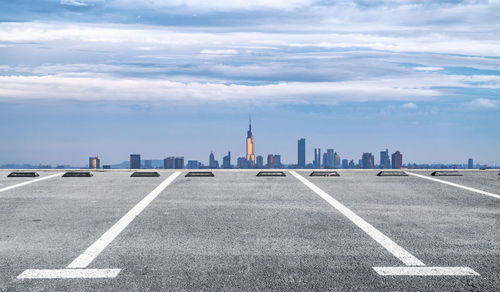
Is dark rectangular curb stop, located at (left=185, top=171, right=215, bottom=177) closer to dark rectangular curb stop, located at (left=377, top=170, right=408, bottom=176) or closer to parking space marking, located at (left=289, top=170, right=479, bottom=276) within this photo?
dark rectangular curb stop, located at (left=377, top=170, right=408, bottom=176)

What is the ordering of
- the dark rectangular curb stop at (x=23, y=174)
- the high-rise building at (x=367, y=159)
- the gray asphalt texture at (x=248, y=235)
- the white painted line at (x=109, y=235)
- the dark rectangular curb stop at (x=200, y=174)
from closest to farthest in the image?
the gray asphalt texture at (x=248, y=235), the white painted line at (x=109, y=235), the dark rectangular curb stop at (x=200, y=174), the dark rectangular curb stop at (x=23, y=174), the high-rise building at (x=367, y=159)

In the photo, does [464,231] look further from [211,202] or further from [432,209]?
[211,202]

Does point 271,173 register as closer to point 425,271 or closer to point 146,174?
point 146,174

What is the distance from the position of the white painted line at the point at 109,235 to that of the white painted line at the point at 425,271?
287 centimetres

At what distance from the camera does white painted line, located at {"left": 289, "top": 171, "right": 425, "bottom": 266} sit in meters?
5.14

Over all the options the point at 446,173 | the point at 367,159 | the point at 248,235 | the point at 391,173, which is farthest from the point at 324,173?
the point at 367,159

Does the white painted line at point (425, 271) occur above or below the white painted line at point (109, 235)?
below

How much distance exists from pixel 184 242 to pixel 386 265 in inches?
89.1

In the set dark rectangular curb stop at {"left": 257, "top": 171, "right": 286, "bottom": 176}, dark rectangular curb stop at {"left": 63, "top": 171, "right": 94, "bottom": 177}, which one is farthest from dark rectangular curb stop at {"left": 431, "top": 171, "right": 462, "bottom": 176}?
dark rectangular curb stop at {"left": 63, "top": 171, "right": 94, "bottom": 177}

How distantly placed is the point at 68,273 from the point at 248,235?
7.28ft

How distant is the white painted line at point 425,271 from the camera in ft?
15.2

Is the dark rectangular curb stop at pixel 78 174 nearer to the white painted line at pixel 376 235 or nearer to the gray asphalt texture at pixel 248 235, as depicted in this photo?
the gray asphalt texture at pixel 248 235

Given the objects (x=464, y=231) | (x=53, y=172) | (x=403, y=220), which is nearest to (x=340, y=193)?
(x=403, y=220)

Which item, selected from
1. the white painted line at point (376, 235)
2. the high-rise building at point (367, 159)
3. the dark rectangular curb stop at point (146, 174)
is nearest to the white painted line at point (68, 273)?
the white painted line at point (376, 235)
